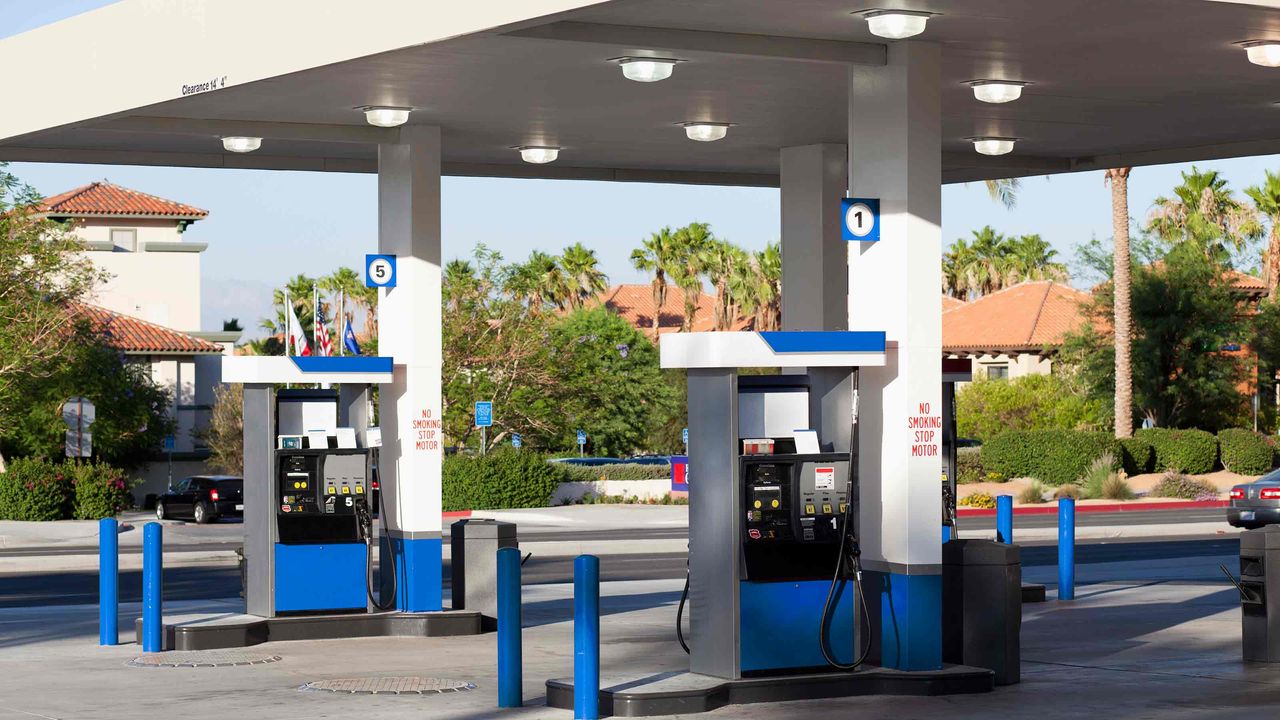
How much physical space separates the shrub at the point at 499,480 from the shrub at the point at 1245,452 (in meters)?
19.6

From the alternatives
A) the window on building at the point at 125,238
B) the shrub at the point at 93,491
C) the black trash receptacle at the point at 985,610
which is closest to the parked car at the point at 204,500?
the shrub at the point at 93,491

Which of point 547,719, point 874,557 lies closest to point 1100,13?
point 874,557

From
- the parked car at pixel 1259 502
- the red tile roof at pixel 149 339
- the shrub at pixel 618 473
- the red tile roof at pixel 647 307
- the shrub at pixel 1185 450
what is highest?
the red tile roof at pixel 647 307

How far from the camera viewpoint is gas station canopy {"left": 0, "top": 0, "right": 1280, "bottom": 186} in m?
12.3

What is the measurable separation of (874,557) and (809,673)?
1.07 metres

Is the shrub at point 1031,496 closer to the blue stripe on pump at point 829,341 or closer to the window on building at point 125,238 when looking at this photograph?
the blue stripe on pump at point 829,341

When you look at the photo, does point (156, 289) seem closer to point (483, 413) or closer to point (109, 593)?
point (483, 413)

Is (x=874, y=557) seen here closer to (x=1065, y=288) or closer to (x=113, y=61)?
(x=113, y=61)

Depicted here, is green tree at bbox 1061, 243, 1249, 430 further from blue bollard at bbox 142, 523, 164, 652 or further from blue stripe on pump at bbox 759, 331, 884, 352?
blue stripe on pump at bbox 759, 331, 884, 352

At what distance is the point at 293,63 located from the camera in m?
13.8

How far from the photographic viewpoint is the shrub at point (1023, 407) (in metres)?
59.9

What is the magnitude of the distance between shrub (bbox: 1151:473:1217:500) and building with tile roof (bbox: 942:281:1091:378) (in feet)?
65.6

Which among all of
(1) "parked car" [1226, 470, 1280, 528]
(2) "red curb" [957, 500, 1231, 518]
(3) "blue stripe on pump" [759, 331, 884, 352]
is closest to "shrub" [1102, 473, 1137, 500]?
(2) "red curb" [957, 500, 1231, 518]

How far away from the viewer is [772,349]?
1196 centimetres
